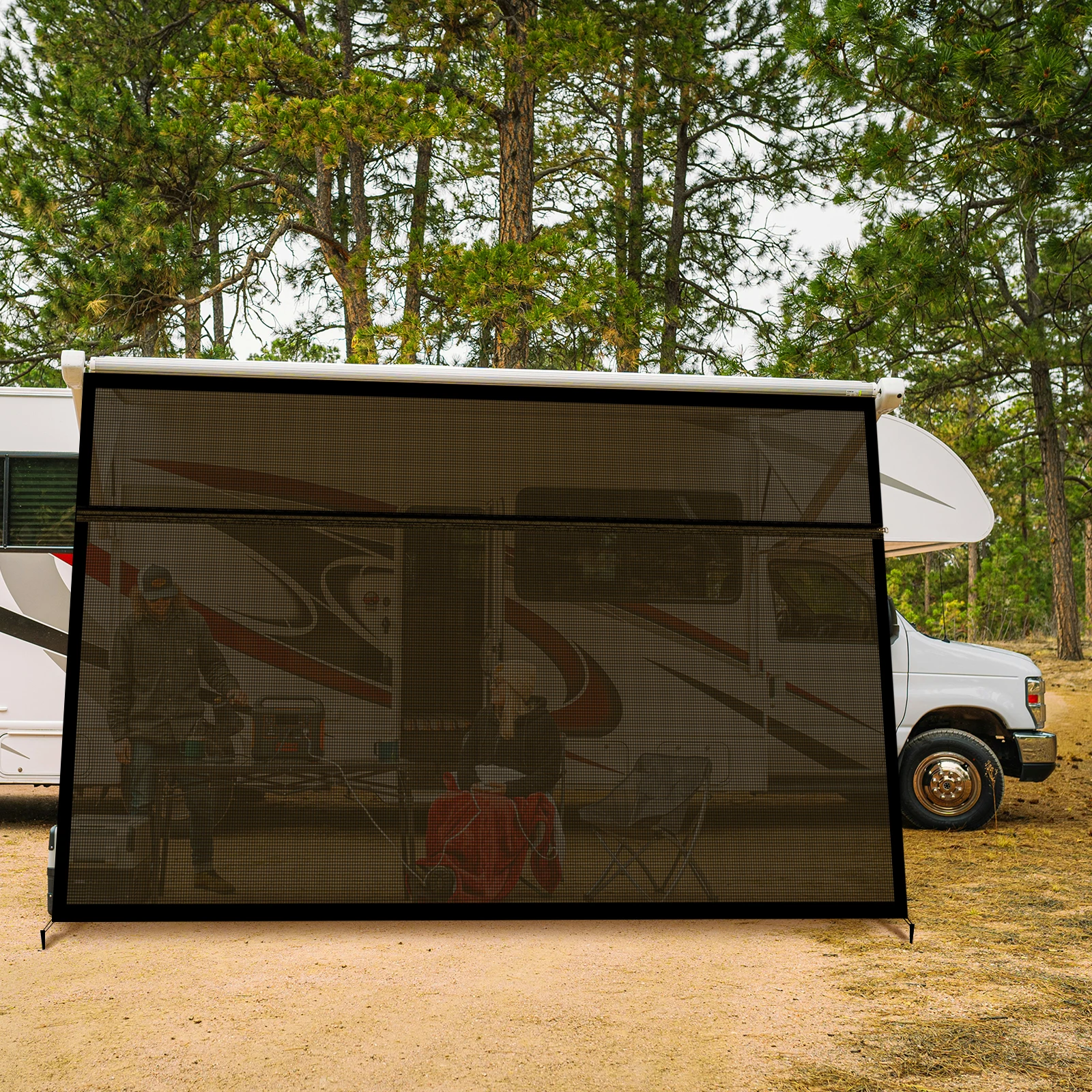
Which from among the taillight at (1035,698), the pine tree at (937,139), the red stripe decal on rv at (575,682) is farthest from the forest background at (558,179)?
the red stripe decal on rv at (575,682)

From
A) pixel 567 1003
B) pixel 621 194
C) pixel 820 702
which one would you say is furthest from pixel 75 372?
pixel 621 194

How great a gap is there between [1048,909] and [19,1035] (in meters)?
5.21

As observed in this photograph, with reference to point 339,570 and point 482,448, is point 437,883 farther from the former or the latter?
point 482,448

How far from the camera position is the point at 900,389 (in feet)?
12.7

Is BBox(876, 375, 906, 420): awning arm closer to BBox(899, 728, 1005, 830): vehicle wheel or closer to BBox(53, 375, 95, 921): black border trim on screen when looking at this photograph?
BBox(53, 375, 95, 921): black border trim on screen

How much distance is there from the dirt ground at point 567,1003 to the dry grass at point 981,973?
0.01 m

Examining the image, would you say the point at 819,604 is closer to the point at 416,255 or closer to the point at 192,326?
the point at 416,255

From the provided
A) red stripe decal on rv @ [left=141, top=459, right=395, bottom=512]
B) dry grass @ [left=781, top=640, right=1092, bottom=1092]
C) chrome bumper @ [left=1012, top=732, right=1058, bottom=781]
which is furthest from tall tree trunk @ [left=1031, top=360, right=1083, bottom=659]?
red stripe decal on rv @ [left=141, top=459, right=395, bottom=512]

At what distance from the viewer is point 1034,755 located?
8125 mm

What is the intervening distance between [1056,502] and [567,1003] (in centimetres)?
1892

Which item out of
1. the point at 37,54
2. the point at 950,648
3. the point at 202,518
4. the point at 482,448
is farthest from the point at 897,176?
the point at 37,54

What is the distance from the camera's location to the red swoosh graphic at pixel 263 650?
141 inches

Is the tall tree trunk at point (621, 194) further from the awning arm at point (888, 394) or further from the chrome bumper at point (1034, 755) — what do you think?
the awning arm at point (888, 394)

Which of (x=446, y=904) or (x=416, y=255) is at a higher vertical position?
(x=416, y=255)
